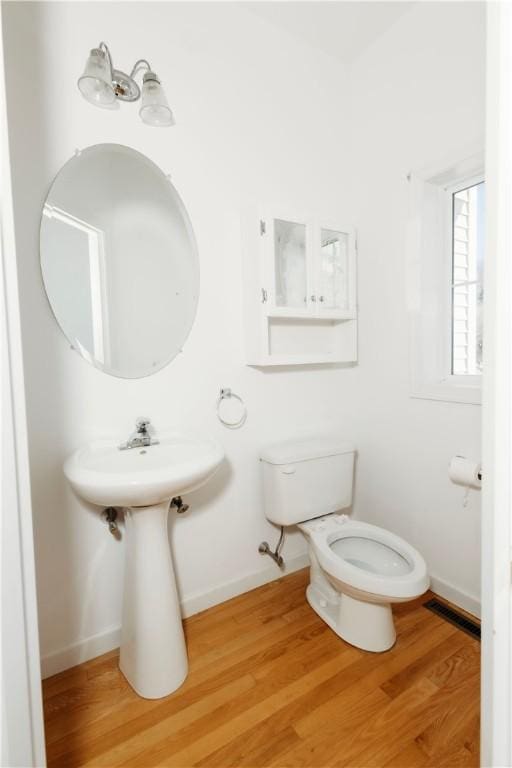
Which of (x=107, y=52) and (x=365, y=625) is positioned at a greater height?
(x=107, y=52)

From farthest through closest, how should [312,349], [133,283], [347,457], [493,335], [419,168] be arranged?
[312,349]
[347,457]
[419,168]
[133,283]
[493,335]

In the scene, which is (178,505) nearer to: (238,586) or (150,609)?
(150,609)

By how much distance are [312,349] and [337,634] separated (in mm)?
1244

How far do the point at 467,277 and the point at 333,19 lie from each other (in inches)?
50.8

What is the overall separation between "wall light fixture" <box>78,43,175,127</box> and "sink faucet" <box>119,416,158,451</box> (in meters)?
1.12

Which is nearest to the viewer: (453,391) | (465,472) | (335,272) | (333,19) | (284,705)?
(284,705)

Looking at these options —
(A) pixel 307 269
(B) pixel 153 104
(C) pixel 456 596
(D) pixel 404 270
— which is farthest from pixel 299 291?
(C) pixel 456 596

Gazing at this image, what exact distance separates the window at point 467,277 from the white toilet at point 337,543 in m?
0.66

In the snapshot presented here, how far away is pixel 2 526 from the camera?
22.6 inches

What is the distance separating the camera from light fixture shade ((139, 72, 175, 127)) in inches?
49.1

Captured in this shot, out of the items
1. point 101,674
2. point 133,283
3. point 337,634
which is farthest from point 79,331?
point 337,634

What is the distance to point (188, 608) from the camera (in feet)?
5.02

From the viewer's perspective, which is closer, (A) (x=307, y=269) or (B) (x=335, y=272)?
(A) (x=307, y=269)

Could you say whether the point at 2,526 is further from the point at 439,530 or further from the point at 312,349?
the point at 439,530
